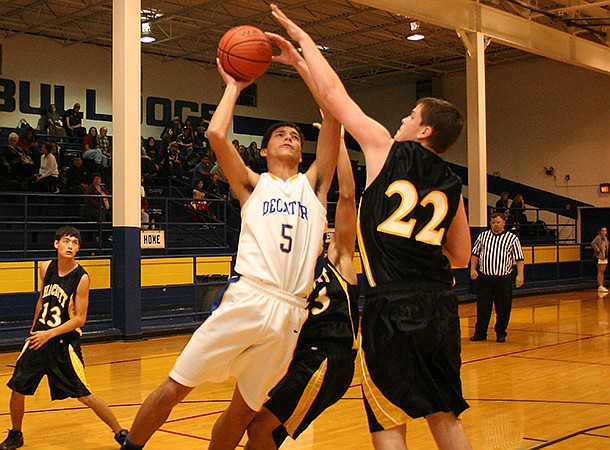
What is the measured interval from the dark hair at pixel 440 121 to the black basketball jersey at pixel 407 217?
0.21 ft

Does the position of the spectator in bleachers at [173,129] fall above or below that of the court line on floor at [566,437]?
above

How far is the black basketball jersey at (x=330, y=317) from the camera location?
12.0ft

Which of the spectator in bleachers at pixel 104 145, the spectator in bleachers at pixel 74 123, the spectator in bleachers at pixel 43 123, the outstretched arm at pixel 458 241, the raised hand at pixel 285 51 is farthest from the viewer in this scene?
the spectator in bleachers at pixel 74 123

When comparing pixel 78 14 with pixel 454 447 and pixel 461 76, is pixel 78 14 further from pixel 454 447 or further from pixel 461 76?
pixel 454 447

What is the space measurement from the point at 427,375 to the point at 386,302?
1.01ft

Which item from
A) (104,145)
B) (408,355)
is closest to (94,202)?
(104,145)

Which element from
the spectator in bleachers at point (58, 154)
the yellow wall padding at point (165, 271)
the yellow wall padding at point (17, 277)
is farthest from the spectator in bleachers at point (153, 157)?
the yellow wall padding at point (17, 277)

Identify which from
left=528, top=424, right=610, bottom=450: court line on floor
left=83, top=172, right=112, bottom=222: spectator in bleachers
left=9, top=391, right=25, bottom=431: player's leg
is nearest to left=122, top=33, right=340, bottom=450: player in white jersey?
left=9, top=391, right=25, bottom=431: player's leg

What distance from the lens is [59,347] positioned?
543 centimetres

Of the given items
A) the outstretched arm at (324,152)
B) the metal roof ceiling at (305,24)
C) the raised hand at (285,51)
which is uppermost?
the metal roof ceiling at (305,24)

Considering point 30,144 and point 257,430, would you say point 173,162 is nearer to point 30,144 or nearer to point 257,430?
point 30,144

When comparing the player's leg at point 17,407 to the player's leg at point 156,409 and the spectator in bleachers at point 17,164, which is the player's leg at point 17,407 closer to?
the player's leg at point 156,409

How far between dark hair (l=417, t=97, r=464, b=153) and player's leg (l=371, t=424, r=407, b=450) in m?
1.07

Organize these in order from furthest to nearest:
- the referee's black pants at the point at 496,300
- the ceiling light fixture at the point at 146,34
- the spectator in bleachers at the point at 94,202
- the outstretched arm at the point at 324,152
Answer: the ceiling light fixture at the point at 146,34 → the spectator in bleachers at the point at 94,202 → the referee's black pants at the point at 496,300 → the outstretched arm at the point at 324,152
